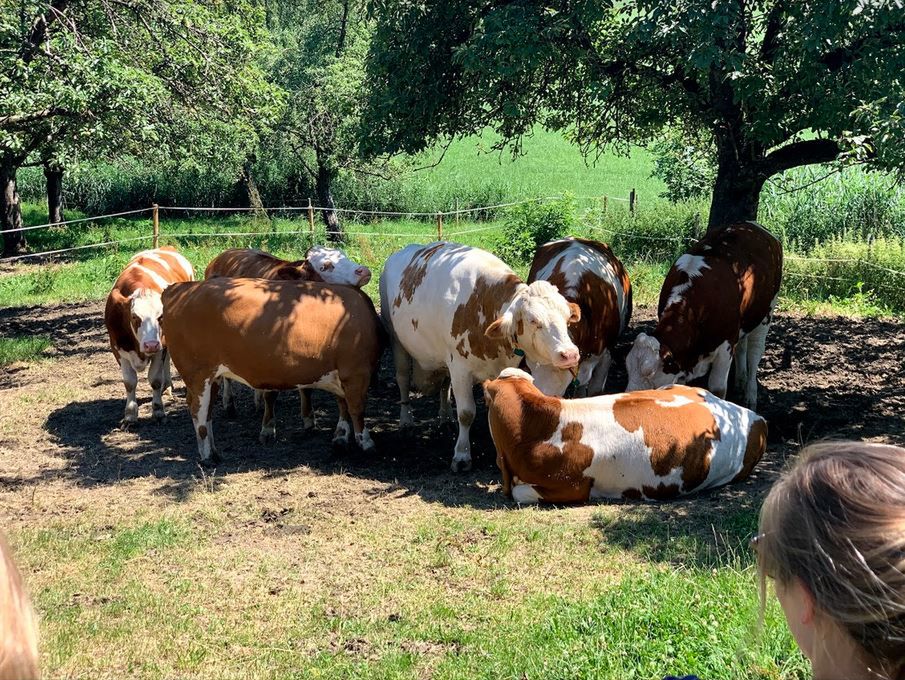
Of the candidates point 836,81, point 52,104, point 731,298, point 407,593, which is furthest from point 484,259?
point 52,104

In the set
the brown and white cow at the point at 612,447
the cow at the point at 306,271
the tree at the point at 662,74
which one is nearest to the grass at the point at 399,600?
the brown and white cow at the point at 612,447

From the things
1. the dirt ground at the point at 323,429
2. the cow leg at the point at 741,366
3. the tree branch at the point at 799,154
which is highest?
the tree branch at the point at 799,154

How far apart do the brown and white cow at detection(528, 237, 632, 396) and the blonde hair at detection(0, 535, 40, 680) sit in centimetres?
784

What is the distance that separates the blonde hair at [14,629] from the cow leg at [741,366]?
9965 mm

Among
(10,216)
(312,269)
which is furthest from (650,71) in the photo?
(10,216)

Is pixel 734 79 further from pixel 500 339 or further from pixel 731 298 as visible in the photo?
pixel 500 339

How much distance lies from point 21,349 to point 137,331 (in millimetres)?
3533

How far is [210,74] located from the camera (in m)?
13.0

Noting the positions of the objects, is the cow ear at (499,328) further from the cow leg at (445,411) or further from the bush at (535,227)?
the bush at (535,227)

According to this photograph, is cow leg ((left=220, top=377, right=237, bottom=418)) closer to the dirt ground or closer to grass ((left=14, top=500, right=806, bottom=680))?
the dirt ground

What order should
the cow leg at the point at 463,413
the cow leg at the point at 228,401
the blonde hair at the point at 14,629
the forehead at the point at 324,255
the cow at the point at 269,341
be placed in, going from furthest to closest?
the cow leg at the point at 228,401 → the forehead at the point at 324,255 → the cow at the point at 269,341 → the cow leg at the point at 463,413 → the blonde hair at the point at 14,629

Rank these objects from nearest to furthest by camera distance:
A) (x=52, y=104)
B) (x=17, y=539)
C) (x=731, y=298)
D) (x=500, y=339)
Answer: (x=17, y=539) < (x=500, y=339) < (x=731, y=298) < (x=52, y=104)

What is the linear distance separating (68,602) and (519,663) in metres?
2.85

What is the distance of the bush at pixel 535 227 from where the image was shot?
17891 mm
